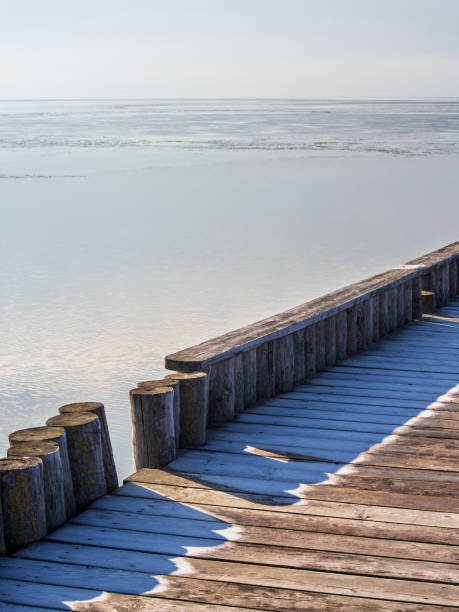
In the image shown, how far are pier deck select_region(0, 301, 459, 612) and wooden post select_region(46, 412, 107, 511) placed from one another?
0.23 ft

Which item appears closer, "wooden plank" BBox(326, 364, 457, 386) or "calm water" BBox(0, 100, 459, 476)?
"wooden plank" BBox(326, 364, 457, 386)

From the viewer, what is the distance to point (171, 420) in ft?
14.9

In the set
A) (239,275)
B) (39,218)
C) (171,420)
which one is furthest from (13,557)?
(39,218)

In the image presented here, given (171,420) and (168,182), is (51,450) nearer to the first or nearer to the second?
(171,420)

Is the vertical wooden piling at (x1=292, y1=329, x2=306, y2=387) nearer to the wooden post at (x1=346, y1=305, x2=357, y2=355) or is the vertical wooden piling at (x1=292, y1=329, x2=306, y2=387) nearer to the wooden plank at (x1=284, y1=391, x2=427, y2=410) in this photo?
the wooden plank at (x1=284, y1=391, x2=427, y2=410)

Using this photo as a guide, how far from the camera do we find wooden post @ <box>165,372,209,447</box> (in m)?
4.73

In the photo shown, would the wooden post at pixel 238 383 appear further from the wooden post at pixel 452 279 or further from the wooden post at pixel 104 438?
the wooden post at pixel 452 279

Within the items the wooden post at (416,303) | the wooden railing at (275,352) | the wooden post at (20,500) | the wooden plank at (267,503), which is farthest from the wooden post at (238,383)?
the wooden post at (416,303)

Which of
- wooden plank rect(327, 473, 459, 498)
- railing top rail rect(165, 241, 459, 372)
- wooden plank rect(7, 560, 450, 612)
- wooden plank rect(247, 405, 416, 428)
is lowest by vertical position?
wooden plank rect(7, 560, 450, 612)

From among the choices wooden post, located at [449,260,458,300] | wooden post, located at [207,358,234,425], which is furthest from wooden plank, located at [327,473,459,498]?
wooden post, located at [449,260,458,300]

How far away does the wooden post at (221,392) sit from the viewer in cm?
511

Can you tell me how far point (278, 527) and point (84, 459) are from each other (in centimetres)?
94

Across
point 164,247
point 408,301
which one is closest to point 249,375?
point 408,301

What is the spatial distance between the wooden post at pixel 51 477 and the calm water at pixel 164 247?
3.58 m
